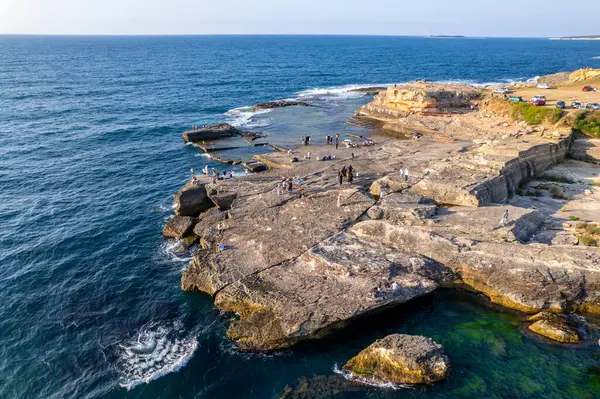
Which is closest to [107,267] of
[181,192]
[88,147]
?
[181,192]

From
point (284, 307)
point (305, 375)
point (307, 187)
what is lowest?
point (305, 375)

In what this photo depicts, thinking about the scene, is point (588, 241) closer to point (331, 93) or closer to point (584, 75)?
point (584, 75)

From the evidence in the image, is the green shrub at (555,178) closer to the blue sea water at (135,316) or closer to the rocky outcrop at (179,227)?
the blue sea water at (135,316)

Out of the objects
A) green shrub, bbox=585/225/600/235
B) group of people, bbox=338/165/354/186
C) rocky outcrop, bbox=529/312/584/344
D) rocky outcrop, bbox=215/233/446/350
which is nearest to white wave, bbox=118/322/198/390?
rocky outcrop, bbox=215/233/446/350

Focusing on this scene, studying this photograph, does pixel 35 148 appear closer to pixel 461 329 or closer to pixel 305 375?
pixel 305 375

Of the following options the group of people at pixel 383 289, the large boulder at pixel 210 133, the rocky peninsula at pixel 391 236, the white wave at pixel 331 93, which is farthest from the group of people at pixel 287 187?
the white wave at pixel 331 93
